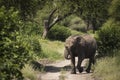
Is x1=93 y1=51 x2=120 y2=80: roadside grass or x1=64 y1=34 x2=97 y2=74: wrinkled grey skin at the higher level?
x1=64 y1=34 x2=97 y2=74: wrinkled grey skin

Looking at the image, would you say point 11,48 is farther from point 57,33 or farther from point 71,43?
point 57,33

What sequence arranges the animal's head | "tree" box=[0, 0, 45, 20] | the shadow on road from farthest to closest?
1. the shadow on road
2. "tree" box=[0, 0, 45, 20]
3. the animal's head

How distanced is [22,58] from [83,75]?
20.2 feet

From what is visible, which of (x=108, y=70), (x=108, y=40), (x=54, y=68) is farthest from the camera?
(x=108, y=40)

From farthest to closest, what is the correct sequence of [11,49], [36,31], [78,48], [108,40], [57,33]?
1. [57,33]
2. [36,31]
3. [108,40]
4. [78,48]
5. [11,49]

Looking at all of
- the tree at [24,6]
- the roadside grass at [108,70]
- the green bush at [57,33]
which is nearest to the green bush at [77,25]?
the green bush at [57,33]

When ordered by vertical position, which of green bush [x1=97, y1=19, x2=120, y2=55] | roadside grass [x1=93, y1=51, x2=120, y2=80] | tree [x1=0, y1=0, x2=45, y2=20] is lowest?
roadside grass [x1=93, y1=51, x2=120, y2=80]

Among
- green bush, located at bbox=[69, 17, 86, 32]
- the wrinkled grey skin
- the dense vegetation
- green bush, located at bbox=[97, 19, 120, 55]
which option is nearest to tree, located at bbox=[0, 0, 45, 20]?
the dense vegetation

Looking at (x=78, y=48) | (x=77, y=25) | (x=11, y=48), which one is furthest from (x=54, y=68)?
(x=77, y=25)

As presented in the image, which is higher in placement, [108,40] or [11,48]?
[11,48]

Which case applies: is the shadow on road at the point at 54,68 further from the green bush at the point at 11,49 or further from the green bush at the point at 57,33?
the green bush at the point at 57,33

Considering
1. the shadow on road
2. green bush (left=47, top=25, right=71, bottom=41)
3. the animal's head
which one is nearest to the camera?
the animal's head

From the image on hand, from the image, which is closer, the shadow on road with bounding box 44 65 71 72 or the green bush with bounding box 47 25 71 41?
the shadow on road with bounding box 44 65 71 72

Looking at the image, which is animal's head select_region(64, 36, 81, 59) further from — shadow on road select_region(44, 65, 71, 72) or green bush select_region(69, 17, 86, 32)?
green bush select_region(69, 17, 86, 32)
